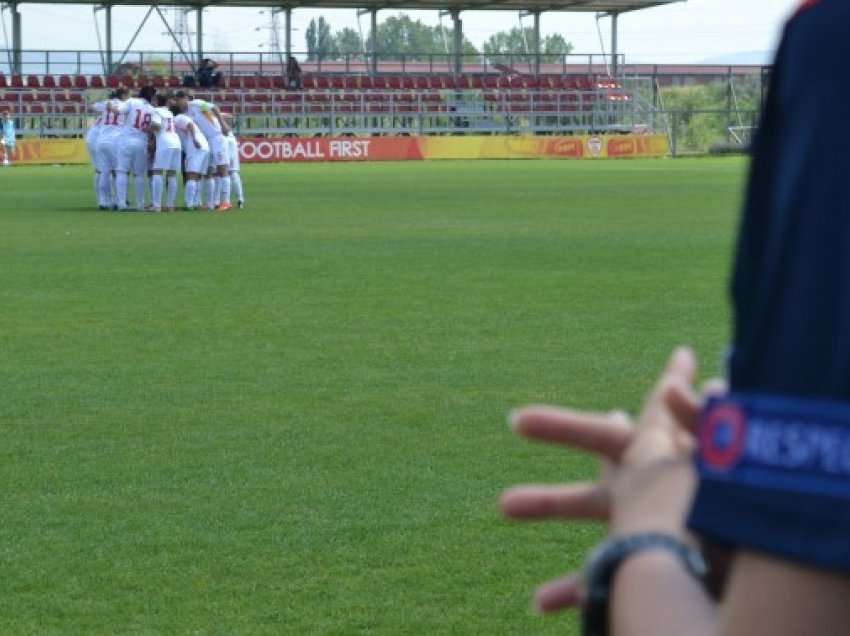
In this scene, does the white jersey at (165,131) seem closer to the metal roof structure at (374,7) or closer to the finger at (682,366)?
the finger at (682,366)

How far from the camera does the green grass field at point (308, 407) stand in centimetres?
624

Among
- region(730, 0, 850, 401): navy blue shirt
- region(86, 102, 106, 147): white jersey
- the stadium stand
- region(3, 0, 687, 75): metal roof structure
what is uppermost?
region(3, 0, 687, 75): metal roof structure

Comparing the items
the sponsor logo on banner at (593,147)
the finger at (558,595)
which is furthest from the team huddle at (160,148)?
the sponsor logo on banner at (593,147)

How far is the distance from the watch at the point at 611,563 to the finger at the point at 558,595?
5cm

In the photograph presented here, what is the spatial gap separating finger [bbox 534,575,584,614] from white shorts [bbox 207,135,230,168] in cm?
2942

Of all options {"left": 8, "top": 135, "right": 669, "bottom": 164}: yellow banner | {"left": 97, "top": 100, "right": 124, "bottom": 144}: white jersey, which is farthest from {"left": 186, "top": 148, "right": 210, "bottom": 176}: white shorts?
{"left": 8, "top": 135, "right": 669, "bottom": 164}: yellow banner

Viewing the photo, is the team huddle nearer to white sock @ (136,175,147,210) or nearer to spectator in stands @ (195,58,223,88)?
white sock @ (136,175,147,210)

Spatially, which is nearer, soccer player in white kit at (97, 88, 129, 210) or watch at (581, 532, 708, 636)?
watch at (581, 532, 708, 636)

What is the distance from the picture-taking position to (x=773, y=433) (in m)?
1.32

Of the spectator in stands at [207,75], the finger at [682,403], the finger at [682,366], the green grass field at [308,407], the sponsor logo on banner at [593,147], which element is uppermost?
the spectator in stands at [207,75]

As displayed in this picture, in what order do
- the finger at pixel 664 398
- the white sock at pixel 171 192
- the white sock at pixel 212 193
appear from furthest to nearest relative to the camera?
the white sock at pixel 171 192
the white sock at pixel 212 193
the finger at pixel 664 398

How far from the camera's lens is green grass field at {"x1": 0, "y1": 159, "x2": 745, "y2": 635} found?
246 inches

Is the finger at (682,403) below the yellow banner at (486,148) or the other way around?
the other way around

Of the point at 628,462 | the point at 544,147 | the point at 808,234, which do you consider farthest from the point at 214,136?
the point at 544,147
